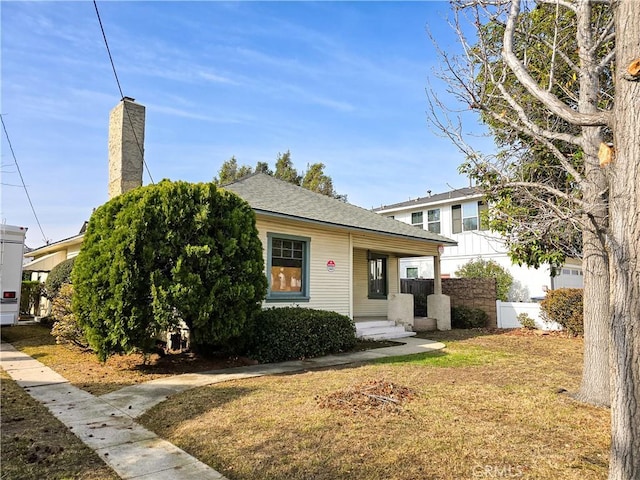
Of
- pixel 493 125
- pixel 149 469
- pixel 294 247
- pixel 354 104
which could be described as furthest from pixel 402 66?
pixel 149 469

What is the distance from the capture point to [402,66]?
943cm

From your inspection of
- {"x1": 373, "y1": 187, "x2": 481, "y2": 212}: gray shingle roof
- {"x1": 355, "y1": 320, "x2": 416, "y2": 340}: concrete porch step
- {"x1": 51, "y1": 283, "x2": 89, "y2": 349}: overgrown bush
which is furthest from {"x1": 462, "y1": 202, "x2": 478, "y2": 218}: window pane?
{"x1": 51, "y1": 283, "x2": 89, "y2": 349}: overgrown bush

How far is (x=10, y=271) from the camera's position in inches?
441

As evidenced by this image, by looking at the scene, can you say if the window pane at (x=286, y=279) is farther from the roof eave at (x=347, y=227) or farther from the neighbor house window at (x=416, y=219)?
the neighbor house window at (x=416, y=219)

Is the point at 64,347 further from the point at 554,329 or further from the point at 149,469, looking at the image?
the point at 554,329

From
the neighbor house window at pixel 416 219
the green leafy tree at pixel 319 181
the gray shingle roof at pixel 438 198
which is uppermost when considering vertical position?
the green leafy tree at pixel 319 181

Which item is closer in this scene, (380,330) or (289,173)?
(380,330)

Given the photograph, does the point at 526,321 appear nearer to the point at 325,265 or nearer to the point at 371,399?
the point at 325,265

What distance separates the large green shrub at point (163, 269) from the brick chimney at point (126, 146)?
2.49 m

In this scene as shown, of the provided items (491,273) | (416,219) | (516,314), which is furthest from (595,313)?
(416,219)

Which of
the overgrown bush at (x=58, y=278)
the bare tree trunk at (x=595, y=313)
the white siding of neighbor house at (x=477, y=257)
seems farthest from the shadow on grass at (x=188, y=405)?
the white siding of neighbor house at (x=477, y=257)

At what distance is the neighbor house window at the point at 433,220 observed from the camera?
24.5 m

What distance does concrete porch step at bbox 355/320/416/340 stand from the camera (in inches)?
483

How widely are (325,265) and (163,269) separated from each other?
5.40m
